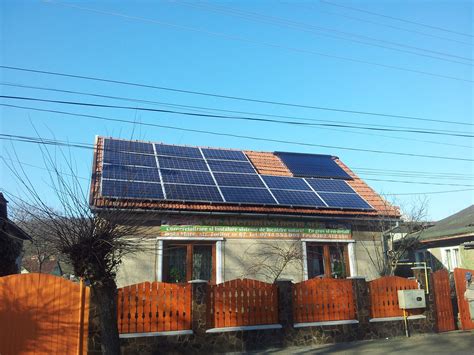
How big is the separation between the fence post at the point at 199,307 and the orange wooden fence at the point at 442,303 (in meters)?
7.10

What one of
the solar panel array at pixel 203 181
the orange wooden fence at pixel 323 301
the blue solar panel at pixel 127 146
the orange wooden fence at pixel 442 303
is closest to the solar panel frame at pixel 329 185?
the solar panel array at pixel 203 181

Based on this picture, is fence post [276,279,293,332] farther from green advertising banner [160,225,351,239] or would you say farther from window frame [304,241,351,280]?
window frame [304,241,351,280]

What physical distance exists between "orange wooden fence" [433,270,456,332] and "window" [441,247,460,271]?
6.00m

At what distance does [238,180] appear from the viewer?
52.1ft

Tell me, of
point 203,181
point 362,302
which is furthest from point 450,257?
point 203,181

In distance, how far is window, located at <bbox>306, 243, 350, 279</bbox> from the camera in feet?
49.3

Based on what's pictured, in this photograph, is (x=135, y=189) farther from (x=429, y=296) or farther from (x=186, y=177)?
(x=429, y=296)

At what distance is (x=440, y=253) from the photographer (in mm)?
18906

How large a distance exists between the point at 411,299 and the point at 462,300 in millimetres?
2283

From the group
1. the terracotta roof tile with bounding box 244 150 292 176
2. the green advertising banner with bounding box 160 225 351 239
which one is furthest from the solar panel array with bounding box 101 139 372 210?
the green advertising banner with bounding box 160 225 351 239

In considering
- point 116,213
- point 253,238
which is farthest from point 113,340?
point 253,238

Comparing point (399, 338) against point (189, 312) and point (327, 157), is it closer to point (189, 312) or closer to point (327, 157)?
point (189, 312)

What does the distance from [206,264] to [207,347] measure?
4325mm

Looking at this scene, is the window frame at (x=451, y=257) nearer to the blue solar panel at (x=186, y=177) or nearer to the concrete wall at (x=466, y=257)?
the concrete wall at (x=466, y=257)
